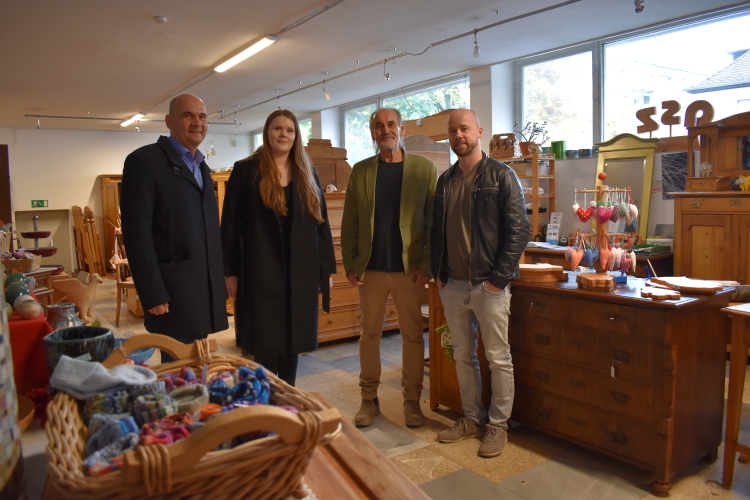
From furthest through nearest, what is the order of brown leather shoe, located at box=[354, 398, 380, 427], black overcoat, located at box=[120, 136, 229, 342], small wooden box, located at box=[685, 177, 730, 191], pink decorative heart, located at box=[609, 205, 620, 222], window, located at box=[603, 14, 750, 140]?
window, located at box=[603, 14, 750, 140] → small wooden box, located at box=[685, 177, 730, 191] → brown leather shoe, located at box=[354, 398, 380, 427] → pink decorative heart, located at box=[609, 205, 620, 222] → black overcoat, located at box=[120, 136, 229, 342]

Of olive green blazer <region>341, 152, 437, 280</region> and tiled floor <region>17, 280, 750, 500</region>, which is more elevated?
olive green blazer <region>341, 152, 437, 280</region>

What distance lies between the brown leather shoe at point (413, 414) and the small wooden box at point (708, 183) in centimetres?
332

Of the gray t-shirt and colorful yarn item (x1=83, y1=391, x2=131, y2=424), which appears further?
the gray t-shirt

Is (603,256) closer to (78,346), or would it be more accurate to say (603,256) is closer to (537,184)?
(78,346)

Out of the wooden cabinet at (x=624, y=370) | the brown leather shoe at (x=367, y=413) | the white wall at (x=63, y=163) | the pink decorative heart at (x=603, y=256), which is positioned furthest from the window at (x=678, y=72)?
the white wall at (x=63, y=163)

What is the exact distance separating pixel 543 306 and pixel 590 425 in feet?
1.95

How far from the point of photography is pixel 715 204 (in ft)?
14.9

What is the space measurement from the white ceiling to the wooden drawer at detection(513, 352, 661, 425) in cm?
341

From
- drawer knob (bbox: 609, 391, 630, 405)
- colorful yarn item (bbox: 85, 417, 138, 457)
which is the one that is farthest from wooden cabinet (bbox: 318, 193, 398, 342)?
colorful yarn item (bbox: 85, 417, 138, 457)

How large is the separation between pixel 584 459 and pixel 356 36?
15.5 ft

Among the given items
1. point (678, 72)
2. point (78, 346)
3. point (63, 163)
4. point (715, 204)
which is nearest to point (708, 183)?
point (715, 204)

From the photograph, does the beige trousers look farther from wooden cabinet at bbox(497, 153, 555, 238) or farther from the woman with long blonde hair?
wooden cabinet at bbox(497, 153, 555, 238)

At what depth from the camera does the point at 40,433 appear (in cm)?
116

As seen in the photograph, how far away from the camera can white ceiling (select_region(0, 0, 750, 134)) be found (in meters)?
4.96
